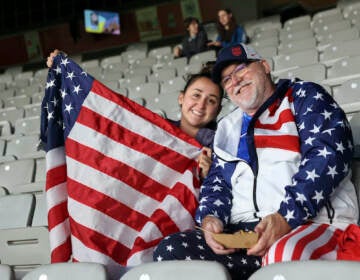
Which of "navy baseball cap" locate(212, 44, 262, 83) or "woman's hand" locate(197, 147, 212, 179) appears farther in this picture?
"woman's hand" locate(197, 147, 212, 179)

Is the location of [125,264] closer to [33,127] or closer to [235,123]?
[235,123]

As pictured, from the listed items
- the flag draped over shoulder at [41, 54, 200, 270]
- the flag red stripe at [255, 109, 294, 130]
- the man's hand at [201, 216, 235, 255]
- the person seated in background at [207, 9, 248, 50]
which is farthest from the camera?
the person seated in background at [207, 9, 248, 50]

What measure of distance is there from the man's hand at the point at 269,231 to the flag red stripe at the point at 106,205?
72 centimetres

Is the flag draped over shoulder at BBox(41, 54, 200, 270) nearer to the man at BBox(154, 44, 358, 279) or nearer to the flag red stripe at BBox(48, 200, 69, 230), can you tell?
the flag red stripe at BBox(48, 200, 69, 230)

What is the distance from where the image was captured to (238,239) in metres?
1.72

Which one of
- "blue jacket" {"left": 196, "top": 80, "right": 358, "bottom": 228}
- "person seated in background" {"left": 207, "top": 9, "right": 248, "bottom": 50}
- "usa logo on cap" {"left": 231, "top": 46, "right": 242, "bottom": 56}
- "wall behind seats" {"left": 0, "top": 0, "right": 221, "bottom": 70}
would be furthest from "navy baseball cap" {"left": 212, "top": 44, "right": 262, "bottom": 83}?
"wall behind seats" {"left": 0, "top": 0, "right": 221, "bottom": 70}

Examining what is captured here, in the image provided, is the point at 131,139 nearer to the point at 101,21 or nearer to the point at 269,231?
the point at 269,231

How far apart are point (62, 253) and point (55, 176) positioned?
1.15 ft

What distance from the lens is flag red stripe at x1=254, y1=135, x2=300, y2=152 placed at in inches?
74.2

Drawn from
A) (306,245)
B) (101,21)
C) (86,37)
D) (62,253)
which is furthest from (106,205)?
(86,37)

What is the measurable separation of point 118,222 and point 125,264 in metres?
0.19

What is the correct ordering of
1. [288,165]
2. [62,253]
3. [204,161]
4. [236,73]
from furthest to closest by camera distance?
1. [204,161]
2. [62,253]
3. [236,73]
4. [288,165]

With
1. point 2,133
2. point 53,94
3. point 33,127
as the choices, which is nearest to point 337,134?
point 53,94

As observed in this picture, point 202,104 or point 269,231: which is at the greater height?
point 202,104
